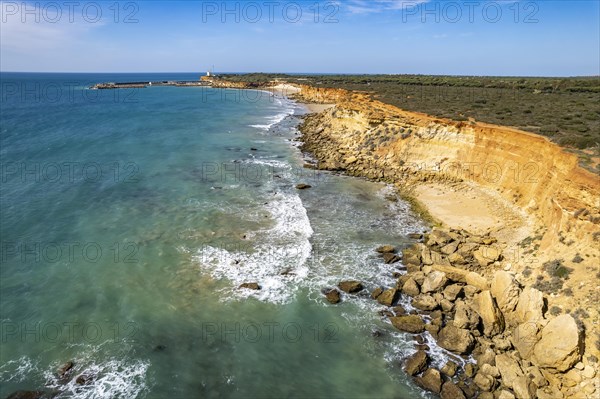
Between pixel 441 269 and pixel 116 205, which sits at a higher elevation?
pixel 116 205

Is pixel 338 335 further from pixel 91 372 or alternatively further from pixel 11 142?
pixel 11 142

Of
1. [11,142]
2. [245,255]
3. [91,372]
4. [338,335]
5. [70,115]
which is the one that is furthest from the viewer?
[70,115]

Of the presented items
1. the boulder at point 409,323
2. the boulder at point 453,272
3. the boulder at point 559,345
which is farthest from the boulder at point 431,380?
the boulder at point 453,272

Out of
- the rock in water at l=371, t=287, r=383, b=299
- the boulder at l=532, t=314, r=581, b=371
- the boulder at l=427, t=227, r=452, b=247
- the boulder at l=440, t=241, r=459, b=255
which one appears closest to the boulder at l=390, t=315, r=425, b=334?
the rock in water at l=371, t=287, r=383, b=299

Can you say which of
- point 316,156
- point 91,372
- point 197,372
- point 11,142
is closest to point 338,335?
point 197,372

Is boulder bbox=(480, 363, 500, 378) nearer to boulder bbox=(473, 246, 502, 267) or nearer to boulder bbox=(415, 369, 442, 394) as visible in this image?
boulder bbox=(415, 369, 442, 394)

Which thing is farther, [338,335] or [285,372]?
[338,335]

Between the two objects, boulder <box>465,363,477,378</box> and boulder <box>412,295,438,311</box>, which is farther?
boulder <box>412,295,438,311</box>

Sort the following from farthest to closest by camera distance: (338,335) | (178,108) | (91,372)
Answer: (178,108) → (338,335) → (91,372)
